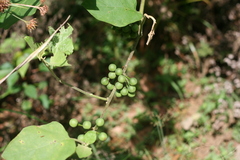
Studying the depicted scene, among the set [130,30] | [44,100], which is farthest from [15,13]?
[44,100]

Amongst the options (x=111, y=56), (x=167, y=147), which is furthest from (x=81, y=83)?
(x=167, y=147)

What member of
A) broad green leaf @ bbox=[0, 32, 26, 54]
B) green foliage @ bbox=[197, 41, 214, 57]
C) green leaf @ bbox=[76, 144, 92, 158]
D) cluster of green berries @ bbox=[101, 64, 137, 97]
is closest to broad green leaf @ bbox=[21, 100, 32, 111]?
broad green leaf @ bbox=[0, 32, 26, 54]

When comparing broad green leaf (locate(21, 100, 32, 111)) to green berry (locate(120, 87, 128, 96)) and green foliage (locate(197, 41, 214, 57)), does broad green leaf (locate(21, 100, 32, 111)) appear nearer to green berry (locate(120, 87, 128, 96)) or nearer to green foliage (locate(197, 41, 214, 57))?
green berry (locate(120, 87, 128, 96))

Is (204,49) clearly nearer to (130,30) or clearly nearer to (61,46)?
(130,30)

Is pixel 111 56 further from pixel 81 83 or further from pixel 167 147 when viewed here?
pixel 167 147

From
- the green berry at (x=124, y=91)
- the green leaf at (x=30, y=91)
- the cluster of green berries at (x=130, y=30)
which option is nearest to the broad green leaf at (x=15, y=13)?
the cluster of green berries at (x=130, y=30)

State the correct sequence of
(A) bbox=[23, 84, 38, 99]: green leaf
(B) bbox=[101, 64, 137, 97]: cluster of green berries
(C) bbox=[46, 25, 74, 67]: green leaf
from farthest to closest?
(A) bbox=[23, 84, 38, 99]: green leaf < (B) bbox=[101, 64, 137, 97]: cluster of green berries < (C) bbox=[46, 25, 74, 67]: green leaf

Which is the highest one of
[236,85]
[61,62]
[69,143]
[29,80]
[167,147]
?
[61,62]
